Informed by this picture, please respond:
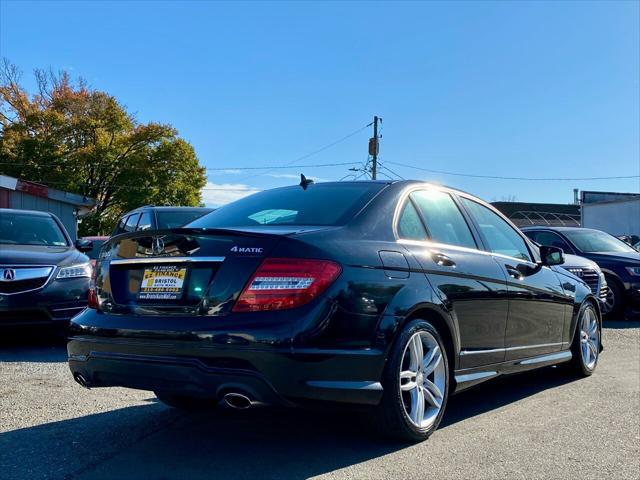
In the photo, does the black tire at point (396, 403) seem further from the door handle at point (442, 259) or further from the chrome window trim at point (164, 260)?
the chrome window trim at point (164, 260)

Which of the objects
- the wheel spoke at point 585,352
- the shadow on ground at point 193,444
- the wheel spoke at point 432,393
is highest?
the wheel spoke at point 432,393

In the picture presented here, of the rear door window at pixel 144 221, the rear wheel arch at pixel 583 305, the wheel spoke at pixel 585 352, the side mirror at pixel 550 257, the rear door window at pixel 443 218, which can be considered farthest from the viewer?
the rear door window at pixel 144 221

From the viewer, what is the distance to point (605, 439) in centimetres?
413

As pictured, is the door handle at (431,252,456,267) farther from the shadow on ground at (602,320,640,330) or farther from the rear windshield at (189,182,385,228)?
the shadow on ground at (602,320,640,330)

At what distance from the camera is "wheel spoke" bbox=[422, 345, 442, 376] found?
391 cm

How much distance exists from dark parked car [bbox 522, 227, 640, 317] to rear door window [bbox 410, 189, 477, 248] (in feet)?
23.6

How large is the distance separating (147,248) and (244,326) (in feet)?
Answer: 2.76

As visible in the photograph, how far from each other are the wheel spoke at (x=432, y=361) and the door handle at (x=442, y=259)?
523mm

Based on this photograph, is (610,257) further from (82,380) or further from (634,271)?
(82,380)

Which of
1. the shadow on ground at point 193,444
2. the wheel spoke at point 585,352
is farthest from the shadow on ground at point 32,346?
the wheel spoke at point 585,352

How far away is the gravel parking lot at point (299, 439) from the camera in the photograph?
134 inches

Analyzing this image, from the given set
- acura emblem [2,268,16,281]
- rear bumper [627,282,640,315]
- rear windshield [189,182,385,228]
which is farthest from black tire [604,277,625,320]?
acura emblem [2,268,16,281]

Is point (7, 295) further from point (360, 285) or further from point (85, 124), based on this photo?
point (85, 124)

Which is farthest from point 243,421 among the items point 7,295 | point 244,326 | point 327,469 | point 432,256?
point 7,295
